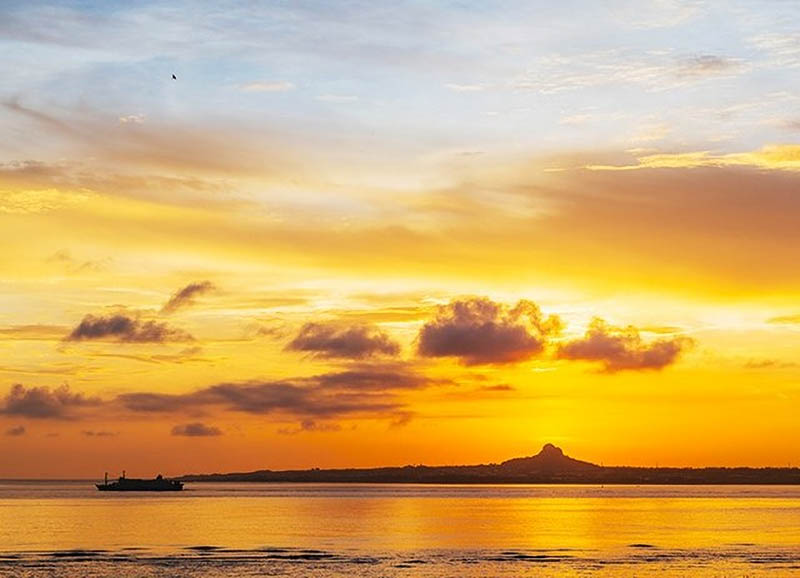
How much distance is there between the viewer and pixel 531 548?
154m

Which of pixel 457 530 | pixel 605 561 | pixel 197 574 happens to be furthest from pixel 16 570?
pixel 457 530

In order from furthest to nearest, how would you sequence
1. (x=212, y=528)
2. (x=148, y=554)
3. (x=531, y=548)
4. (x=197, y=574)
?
(x=212, y=528), (x=531, y=548), (x=148, y=554), (x=197, y=574)

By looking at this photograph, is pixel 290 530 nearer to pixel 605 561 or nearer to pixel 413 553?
pixel 413 553

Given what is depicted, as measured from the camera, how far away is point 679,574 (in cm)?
11669

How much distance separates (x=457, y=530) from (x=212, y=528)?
41621 millimetres

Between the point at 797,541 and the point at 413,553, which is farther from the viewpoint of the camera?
the point at 797,541

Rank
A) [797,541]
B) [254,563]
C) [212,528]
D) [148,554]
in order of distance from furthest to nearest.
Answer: [212,528]
[797,541]
[148,554]
[254,563]

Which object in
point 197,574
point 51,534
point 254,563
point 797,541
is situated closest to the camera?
point 197,574

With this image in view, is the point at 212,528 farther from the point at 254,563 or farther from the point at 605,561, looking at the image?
the point at 605,561

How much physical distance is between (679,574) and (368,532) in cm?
7728

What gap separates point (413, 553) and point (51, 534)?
6725cm

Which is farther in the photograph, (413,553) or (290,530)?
(290,530)

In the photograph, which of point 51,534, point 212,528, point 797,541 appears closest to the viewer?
point 797,541

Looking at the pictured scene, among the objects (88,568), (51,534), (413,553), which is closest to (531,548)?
(413,553)
